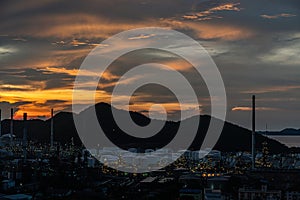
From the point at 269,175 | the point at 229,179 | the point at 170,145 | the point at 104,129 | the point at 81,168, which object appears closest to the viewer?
the point at 229,179

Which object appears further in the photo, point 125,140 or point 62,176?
point 125,140

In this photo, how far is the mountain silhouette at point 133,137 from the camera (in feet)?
71.1

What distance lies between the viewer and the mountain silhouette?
2166 centimetres

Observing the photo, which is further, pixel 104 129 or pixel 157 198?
pixel 104 129

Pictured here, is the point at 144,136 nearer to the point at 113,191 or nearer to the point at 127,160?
the point at 127,160

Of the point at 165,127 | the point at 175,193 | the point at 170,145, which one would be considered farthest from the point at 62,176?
the point at 165,127

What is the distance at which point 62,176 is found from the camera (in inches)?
358

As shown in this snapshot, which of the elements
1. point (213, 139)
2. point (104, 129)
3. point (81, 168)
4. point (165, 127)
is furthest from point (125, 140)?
point (81, 168)

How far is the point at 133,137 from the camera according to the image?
22.9m

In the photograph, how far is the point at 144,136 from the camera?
926 inches

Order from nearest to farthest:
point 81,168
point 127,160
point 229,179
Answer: point 229,179 < point 81,168 < point 127,160

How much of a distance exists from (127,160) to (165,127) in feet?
34.7

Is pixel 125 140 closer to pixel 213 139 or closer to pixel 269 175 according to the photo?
pixel 213 139

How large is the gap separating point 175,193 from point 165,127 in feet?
56.5
